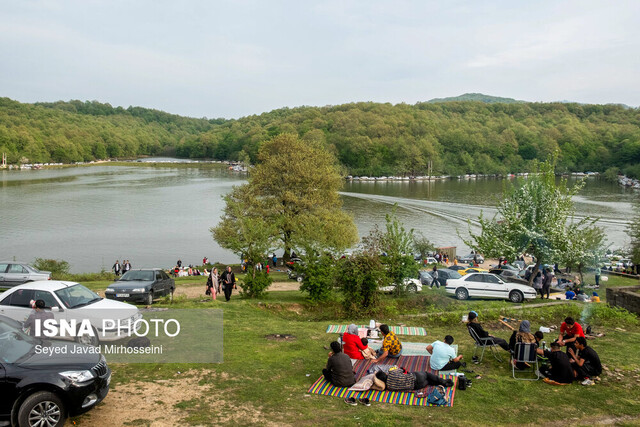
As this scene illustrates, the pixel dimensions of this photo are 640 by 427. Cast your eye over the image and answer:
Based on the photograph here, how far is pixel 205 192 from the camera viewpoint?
3568 inches

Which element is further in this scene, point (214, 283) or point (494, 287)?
point (494, 287)

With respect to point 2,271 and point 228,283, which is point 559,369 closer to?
point 228,283

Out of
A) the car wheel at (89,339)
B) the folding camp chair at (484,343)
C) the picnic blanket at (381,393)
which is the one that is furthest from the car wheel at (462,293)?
the car wheel at (89,339)

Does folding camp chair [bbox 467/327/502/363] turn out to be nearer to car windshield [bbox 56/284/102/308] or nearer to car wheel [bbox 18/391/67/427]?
car wheel [bbox 18/391/67/427]

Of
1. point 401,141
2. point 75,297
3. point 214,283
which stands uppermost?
point 401,141

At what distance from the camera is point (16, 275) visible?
19.2m

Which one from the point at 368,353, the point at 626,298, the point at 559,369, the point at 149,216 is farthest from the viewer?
the point at 149,216

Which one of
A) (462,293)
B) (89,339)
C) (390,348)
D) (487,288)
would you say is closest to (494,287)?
(487,288)

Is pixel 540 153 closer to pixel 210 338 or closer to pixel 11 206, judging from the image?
pixel 11 206

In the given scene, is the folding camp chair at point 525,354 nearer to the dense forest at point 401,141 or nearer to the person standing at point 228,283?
the person standing at point 228,283

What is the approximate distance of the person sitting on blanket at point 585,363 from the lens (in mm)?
9523

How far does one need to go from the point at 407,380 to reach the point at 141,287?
11180 mm

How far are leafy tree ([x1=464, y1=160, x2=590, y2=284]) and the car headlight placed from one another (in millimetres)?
18390

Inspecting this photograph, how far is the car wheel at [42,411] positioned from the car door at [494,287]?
16.6 metres
